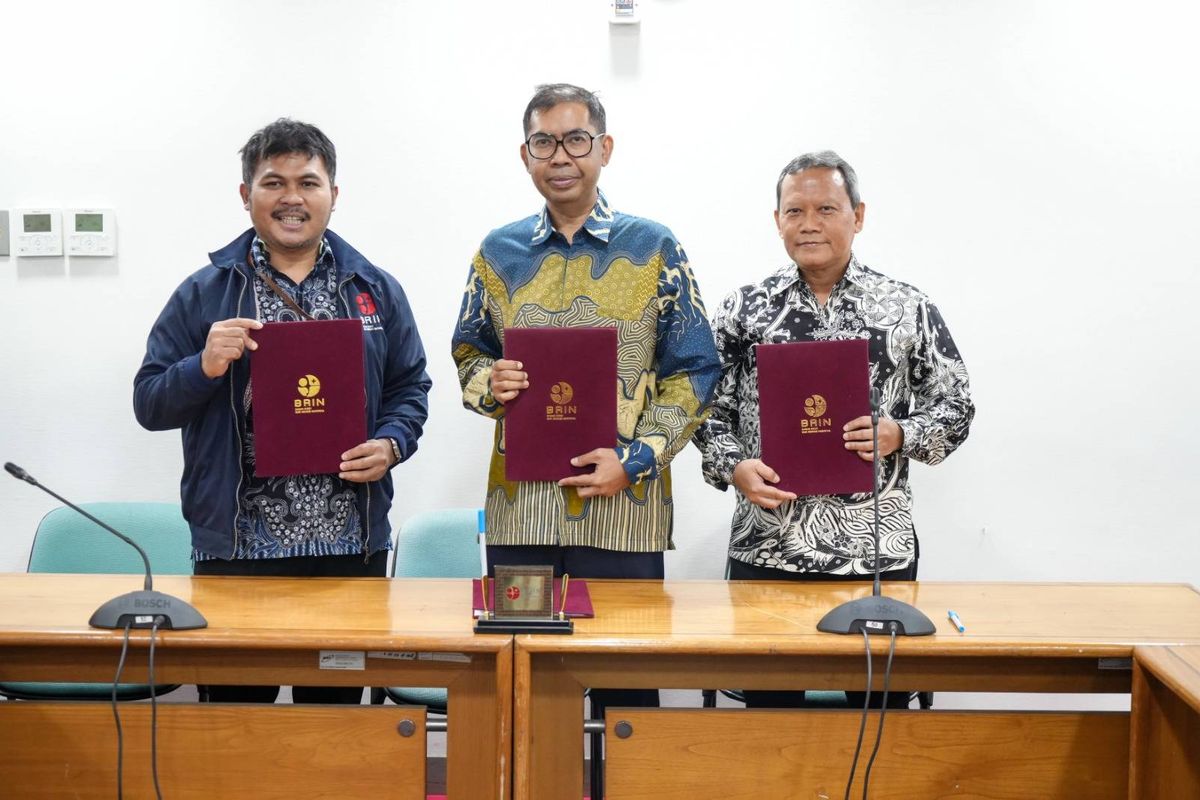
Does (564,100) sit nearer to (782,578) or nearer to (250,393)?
(250,393)

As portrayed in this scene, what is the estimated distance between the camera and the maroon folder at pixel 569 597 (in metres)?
1.95

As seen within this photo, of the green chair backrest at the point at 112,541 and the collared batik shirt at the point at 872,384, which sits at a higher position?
the collared batik shirt at the point at 872,384

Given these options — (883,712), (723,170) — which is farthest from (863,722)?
(723,170)

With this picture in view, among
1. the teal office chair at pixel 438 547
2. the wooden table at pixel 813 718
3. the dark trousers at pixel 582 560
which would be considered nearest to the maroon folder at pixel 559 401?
the dark trousers at pixel 582 560

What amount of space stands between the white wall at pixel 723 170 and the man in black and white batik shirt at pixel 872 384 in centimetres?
97

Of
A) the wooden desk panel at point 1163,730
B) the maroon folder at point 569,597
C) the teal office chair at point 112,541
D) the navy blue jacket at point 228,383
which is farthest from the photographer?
the teal office chair at point 112,541

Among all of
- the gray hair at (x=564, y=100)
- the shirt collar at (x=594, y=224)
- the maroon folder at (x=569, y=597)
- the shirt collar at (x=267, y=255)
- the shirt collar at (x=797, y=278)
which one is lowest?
the maroon folder at (x=569, y=597)

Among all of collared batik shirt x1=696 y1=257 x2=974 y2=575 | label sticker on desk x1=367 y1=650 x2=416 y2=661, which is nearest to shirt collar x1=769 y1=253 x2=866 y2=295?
collared batik shirt x1=696 y1=257 x2=974 y2=575

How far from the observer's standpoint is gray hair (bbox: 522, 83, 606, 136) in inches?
92.3

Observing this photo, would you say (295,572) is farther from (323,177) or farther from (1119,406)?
(1119,406)

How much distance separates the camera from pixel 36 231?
134 inches

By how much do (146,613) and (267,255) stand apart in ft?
2.96

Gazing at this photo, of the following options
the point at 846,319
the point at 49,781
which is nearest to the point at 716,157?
the point at 846,319

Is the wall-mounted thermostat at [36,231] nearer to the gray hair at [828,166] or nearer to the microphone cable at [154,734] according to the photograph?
the microphone cable at [154,734]
